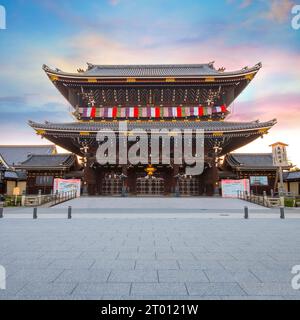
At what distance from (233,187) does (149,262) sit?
62.6 feet

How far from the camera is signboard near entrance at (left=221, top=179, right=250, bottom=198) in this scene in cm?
2214

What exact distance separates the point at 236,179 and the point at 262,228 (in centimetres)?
1523

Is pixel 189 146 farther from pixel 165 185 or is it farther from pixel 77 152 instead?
pixel 77 152

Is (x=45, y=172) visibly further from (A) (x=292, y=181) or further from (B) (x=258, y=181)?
(A) (x=292, y=181)

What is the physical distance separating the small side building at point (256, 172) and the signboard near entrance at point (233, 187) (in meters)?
1.53

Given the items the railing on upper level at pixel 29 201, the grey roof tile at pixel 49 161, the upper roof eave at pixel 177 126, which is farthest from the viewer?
the grey roof tile at pixel 49 161

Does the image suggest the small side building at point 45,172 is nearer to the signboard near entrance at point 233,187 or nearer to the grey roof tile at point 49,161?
the grey roof tile at point 49,161

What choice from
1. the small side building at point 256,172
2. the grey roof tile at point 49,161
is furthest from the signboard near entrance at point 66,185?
the small side building at point 256,172

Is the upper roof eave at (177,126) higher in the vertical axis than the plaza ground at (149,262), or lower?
higher

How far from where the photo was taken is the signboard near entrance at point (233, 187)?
22.1 meters

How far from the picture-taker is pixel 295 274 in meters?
4.35

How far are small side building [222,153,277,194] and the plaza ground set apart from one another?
614 inches

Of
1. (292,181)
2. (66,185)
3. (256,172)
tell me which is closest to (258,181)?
(256,172)

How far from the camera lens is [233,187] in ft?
73.3
